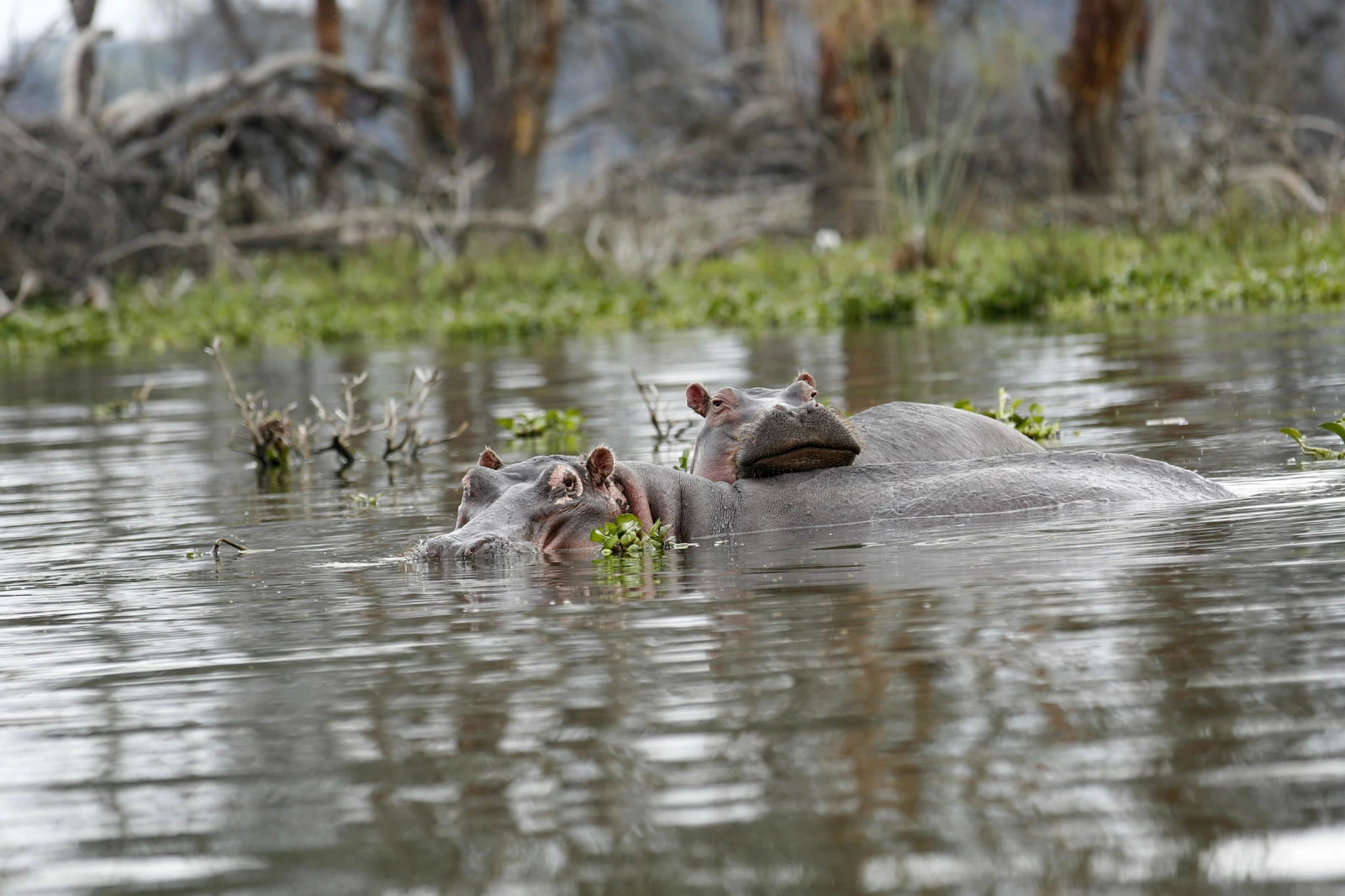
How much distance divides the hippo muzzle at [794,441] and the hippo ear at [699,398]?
Answer: 309mm

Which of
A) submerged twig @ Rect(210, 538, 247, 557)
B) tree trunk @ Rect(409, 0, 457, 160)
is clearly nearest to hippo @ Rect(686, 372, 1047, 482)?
submerged twig @ Rect(210, 538, 247, 557)

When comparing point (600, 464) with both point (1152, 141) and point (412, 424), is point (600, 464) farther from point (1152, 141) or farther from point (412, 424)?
point (1152, 141)

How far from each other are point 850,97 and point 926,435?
19.7 metres

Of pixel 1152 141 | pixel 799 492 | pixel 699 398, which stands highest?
pixel 1152 141

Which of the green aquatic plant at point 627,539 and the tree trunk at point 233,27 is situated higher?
the tree trunk at point 233,27

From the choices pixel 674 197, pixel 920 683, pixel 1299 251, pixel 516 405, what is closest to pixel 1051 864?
pixel 920 683

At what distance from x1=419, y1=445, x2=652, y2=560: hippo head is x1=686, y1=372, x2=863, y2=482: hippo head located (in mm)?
446

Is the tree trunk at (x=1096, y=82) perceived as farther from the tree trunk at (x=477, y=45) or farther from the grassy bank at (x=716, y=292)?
the tree trunk at (x=477, y=45)

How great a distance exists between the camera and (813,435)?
6.19m

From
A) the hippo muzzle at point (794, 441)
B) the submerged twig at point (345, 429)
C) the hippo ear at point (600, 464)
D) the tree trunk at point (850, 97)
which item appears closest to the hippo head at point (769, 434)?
the hippo muzzle at point (794, 441)

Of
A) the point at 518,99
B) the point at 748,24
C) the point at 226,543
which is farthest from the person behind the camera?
the point at 748,24

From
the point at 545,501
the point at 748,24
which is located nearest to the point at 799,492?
the point at 545,501

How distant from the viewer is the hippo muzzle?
20.2 ft

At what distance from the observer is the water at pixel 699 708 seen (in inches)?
107
